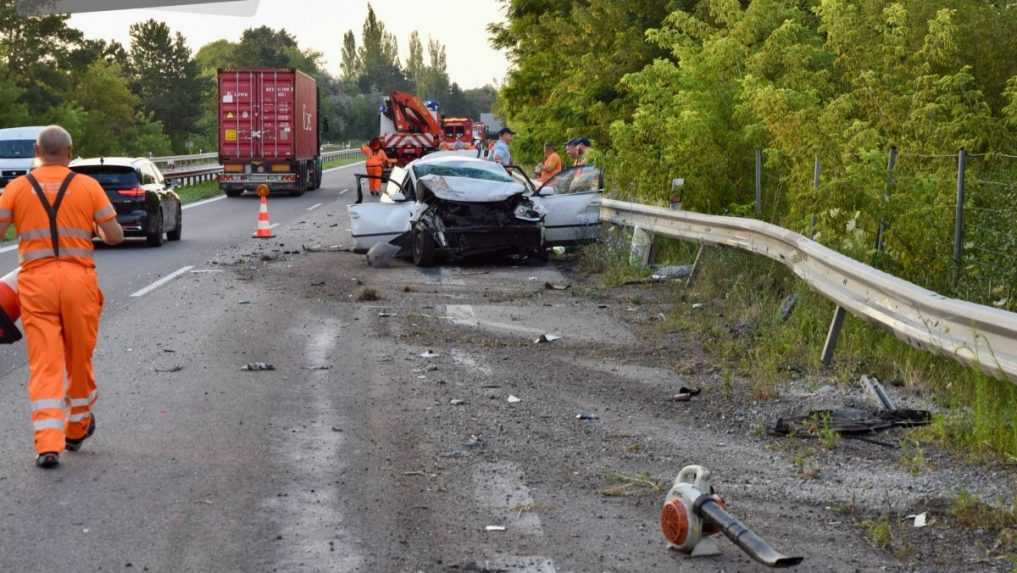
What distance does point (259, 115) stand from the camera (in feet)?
132

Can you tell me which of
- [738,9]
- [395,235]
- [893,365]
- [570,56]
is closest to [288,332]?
[893,365]

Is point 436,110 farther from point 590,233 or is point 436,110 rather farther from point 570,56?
point 590,233

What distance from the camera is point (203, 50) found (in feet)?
609

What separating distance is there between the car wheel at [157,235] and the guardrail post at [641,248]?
8351 mm

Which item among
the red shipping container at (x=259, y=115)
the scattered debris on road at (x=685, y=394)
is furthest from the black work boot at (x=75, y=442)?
the red shipping container at (x=259, y=115)

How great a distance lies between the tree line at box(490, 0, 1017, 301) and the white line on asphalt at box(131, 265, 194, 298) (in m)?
5.87

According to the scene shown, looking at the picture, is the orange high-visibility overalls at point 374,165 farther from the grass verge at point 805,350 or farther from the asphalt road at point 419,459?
the asphalt road at point 419,459

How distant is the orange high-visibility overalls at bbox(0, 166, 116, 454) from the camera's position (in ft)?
23.6

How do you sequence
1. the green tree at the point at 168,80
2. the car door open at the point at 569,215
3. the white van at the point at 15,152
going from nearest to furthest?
the car door open at the point at 569,215 → the white van at the point at 15,152 → the green tree at the point at 168,80

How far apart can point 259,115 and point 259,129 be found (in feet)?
1.50

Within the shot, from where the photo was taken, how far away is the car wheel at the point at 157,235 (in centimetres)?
2152

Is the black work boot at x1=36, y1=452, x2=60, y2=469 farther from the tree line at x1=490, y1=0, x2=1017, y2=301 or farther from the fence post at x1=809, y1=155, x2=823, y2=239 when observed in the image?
the fence post at x1=809, y1=155, x2=823, y2=239

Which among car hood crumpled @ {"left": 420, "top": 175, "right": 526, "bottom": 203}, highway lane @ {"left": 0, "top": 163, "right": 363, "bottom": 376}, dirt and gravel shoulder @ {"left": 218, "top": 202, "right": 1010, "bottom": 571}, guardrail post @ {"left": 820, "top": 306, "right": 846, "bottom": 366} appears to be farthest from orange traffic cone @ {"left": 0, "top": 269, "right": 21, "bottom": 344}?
car hood crumpled @ {"left": 420, "top": 175, "right": 526, "bottom": 203}

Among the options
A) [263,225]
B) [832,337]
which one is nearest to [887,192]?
[832,337]
